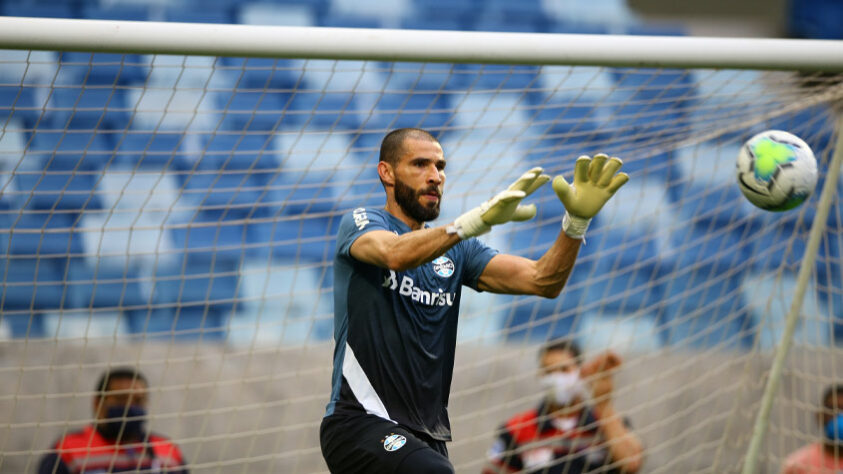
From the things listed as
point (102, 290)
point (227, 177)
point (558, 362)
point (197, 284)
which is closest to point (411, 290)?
point (558, 362)

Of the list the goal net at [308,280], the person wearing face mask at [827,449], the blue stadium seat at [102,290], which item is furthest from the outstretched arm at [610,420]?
the blue stadium seat at [102,290]

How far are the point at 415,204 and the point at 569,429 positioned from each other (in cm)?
200

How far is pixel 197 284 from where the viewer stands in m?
5.96

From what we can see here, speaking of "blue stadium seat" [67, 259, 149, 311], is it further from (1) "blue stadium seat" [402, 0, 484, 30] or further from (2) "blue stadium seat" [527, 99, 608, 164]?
(1) "blue stadium seat" [402, 0, 484, 30]

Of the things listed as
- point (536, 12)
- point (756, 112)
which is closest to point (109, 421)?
point (756, 112)

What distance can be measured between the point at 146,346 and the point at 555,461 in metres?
2.48

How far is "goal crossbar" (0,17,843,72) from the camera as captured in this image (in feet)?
11.5

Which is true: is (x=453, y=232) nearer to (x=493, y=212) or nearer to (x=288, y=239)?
(x=493, y=212)

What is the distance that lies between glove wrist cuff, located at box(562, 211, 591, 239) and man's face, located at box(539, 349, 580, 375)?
1652 mm

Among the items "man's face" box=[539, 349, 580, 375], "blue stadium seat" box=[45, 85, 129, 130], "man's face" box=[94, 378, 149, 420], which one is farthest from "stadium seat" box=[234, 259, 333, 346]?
"man's face" box=[539, 349, 580, 375]

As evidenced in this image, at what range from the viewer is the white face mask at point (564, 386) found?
4.83 metres

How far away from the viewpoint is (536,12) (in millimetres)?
7203

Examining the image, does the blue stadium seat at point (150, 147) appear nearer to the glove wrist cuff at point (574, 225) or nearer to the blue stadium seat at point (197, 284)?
the blue stadium seat at point (197, 284)

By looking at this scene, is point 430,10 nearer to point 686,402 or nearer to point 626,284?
point 626,284
